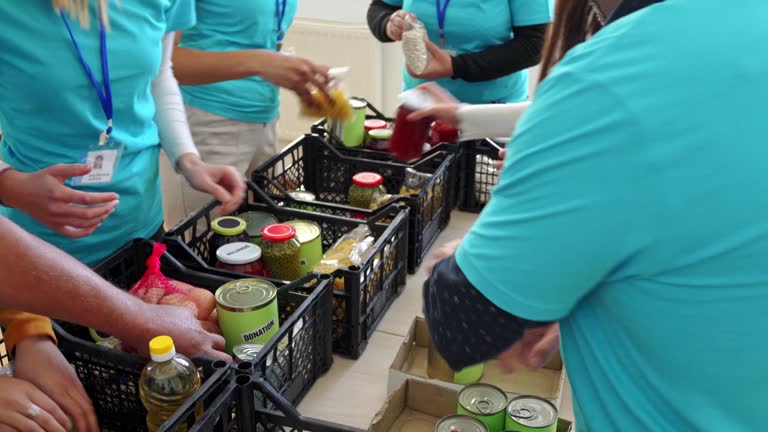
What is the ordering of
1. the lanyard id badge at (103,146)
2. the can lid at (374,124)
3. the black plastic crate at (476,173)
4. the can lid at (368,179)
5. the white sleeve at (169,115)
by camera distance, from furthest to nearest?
the can lid at (374,124), the black plastic crate at (476,173), the can lid at (368,179), the white sleeve at (169,115), the lanyard id badge at (103,146)

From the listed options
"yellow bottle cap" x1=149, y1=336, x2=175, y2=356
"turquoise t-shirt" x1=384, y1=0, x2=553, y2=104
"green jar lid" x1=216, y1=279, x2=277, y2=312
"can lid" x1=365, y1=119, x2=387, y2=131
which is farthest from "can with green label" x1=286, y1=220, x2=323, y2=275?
"turquoise t-shirt" x1=384, y1=0, x2=553, y2=104

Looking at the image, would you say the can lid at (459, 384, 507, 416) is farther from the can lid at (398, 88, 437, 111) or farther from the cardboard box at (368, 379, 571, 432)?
the can lid at (398, 88, 437, 111)

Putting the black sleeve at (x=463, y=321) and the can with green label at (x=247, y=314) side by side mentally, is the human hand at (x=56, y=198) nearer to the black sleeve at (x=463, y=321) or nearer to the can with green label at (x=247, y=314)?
the can with green label at (x=247, y=314)

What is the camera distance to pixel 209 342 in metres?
1.06

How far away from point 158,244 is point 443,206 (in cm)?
73

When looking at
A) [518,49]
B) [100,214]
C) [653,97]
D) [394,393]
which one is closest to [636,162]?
[653,97]

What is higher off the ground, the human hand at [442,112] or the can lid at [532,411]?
the human hand at [442,112]

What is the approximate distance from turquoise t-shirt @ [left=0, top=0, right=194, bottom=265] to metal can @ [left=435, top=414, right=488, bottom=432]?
31.8 inches

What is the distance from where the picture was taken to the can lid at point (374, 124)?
76.6 inches

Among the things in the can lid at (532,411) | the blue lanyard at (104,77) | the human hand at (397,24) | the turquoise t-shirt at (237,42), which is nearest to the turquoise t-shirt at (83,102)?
the blue lanyard at (104,77)

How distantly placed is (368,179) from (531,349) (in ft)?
2.81

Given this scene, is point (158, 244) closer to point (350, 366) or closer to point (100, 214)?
point (100, 214)

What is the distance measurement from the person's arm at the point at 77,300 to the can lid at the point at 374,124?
0.97 meters

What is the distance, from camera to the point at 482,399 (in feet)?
3.27
